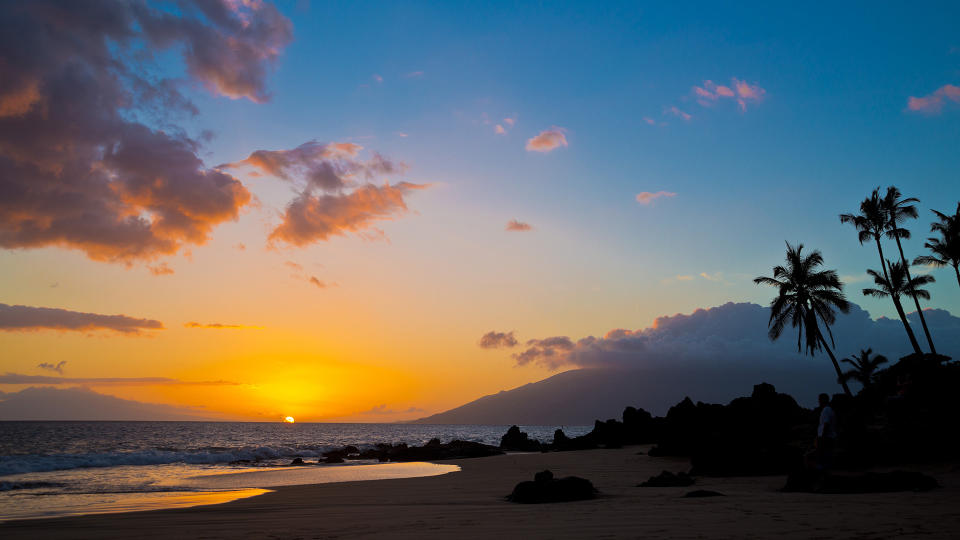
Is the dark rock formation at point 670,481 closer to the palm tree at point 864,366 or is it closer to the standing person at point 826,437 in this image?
the standing person at point 826,437

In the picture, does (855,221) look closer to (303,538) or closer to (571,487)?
(571,487)

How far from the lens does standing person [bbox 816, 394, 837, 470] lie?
497 inches

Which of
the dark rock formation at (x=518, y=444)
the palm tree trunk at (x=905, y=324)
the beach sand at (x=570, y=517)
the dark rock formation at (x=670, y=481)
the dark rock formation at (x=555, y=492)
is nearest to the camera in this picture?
the beach sand at (x=570, y=517)

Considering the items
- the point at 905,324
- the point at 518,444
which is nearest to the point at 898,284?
the point at 905,324

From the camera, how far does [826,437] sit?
13.2m

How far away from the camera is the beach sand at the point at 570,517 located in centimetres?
787

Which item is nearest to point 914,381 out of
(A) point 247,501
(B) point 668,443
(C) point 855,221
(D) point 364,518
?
(B) point 668,443

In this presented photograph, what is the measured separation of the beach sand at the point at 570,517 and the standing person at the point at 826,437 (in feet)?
4.28

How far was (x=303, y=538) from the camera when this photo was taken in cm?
852

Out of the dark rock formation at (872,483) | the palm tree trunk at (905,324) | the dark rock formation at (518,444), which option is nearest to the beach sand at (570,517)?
the dark rock formation at (872,483)

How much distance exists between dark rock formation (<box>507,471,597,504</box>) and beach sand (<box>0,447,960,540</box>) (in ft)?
1.44

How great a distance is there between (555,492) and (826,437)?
6.83m

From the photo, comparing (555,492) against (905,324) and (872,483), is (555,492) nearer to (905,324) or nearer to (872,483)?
(872,483)

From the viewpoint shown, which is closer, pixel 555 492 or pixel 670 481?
pixel 555 492
